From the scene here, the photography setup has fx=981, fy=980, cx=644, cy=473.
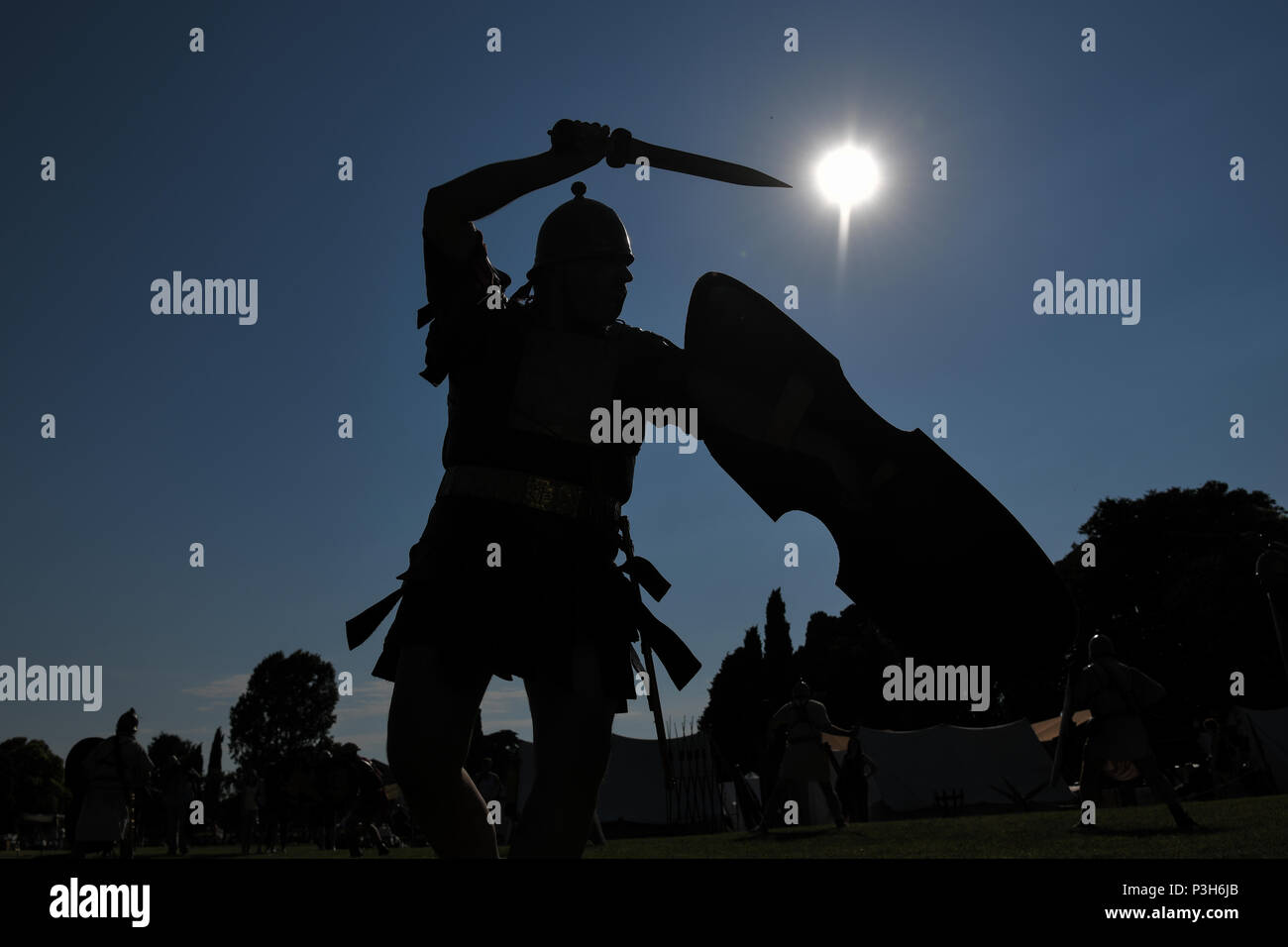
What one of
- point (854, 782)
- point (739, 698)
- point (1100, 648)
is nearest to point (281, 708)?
point (739, 698)

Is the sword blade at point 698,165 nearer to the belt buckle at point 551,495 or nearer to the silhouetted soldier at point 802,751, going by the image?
the belt buckle at point 551,495

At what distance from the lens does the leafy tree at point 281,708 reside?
67000 mm

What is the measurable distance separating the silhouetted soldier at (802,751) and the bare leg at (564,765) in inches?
484

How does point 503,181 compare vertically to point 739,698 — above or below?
above

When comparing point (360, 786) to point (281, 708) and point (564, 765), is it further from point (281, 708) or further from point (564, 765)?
point (281, 708)

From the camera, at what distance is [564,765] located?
252 centimetres

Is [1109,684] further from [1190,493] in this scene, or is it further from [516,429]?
[1190,493]

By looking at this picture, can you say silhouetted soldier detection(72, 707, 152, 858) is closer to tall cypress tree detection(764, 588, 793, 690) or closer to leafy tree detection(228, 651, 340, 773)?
tall cypress tree detection(764, 588, 793, 690)

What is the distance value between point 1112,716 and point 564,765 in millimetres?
9691

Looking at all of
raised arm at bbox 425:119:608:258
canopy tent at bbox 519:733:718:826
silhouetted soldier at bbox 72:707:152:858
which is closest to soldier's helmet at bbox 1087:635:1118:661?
→ raised arm at bbox 425:119:608:258

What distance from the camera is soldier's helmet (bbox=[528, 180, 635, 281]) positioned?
9.89 ft

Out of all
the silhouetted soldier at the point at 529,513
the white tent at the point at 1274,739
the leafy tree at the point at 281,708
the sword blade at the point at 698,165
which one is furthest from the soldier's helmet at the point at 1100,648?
the leafy tree at the point at 281,708

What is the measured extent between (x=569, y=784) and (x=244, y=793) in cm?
2281
